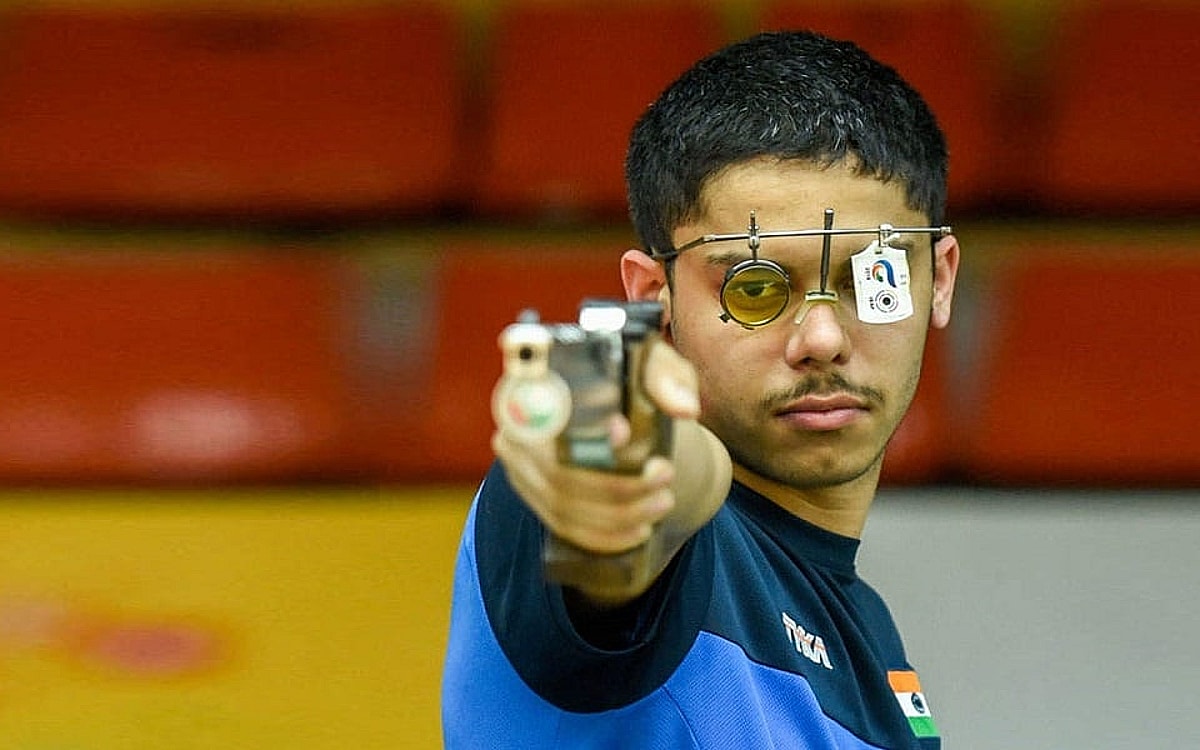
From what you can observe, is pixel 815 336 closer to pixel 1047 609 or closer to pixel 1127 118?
pixel 1047 609

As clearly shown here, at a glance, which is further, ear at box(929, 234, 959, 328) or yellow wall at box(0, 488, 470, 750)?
yellow wall at box(0, 488, 470, 750)

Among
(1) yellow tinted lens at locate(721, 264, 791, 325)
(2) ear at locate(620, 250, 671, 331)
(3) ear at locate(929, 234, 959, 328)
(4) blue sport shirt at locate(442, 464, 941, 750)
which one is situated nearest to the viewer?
(4) blue sport shirt at locate(442, 464, 941, 750)

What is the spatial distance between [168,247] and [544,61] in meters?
0.59

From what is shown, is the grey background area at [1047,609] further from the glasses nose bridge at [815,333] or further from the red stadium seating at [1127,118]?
the glasses nose bridge at [815,333]

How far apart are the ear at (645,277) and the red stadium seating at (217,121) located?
1330 millimetres

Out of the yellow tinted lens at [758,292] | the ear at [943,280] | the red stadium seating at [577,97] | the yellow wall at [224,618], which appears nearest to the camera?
the yellow tinted lens at [758,292]

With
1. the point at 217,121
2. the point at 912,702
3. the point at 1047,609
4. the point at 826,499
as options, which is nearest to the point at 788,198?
the point at 826,499

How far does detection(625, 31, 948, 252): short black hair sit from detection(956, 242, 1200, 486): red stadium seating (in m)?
1.25

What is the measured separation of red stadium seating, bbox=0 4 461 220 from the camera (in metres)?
2.41

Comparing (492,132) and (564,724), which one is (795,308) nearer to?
(564,724)

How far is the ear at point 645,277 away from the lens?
111 centimetres

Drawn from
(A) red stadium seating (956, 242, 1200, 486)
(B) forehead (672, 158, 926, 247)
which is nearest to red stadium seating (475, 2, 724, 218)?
(A) red stadium seating (956, 242, 1200, 486)

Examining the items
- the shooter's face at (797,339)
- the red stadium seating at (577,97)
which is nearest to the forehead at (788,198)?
the shooter's face at (797,339)

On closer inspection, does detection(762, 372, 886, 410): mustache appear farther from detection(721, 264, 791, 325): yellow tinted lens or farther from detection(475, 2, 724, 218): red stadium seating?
detection(475, 2, 724, 218): red stadium seating
